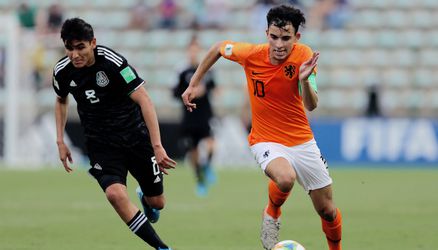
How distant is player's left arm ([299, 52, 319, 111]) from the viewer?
773cm

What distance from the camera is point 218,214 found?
Answer: 13.2 m

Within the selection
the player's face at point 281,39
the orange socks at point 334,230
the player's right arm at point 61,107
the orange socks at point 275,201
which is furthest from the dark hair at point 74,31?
the orange socks at point 334,230

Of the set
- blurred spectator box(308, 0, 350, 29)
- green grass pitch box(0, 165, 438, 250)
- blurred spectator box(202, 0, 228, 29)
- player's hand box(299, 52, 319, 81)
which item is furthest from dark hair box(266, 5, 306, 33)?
blurred spectator box(202, 0, 228, 29)

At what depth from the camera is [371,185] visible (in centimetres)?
1806

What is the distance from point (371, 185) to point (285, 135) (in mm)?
9803

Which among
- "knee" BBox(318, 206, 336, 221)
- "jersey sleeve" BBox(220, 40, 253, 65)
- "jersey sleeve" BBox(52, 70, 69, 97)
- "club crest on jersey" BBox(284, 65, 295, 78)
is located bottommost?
"knee" BBox(318, 206, 336, 221)

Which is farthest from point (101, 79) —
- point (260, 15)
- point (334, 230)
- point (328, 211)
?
point (260, 15)

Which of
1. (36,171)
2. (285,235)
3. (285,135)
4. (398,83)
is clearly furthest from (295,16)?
(398,83)

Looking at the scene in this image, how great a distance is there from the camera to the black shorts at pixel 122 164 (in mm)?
8555

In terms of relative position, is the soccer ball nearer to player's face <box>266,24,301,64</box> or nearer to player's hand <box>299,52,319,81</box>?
player's hand <box>299,52,319,81</box>

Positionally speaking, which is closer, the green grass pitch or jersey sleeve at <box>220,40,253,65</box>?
jersey sleeve at <box>220,40,253,65</box>

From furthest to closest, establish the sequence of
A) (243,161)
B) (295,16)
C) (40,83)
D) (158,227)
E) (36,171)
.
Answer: (40,83)
(243,161)
(36,171)
(158,227)
(295,16)

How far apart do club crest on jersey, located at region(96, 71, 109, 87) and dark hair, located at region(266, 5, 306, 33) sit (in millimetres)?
1498

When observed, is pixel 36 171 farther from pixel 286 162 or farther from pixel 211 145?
pixel 286 162
